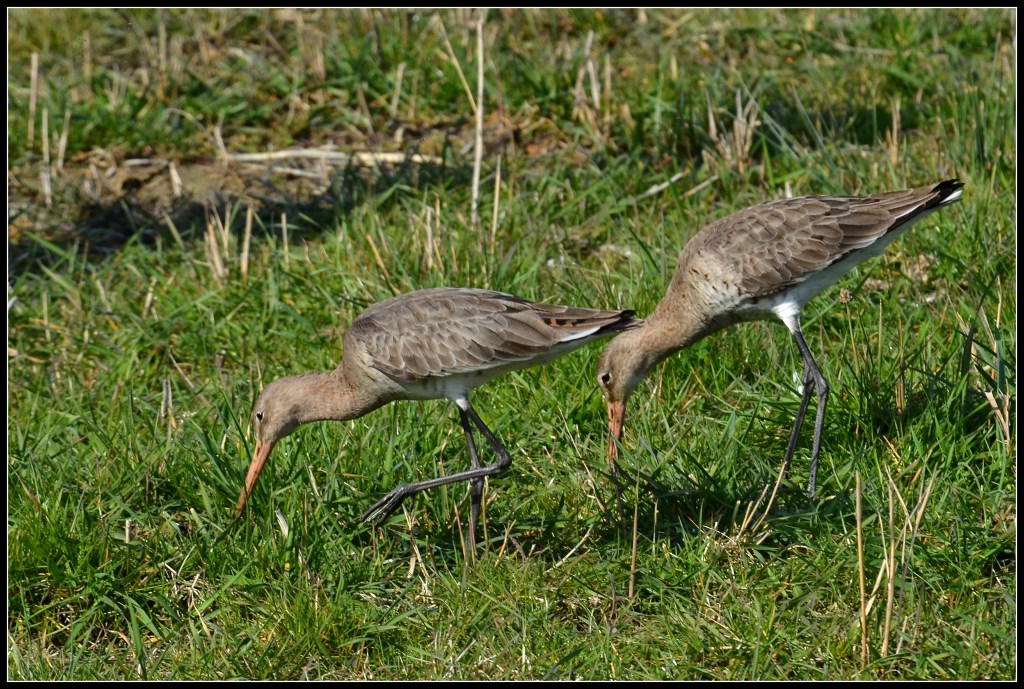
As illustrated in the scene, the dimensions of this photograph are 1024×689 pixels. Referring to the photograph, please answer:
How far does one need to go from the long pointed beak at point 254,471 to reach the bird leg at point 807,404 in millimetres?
2095

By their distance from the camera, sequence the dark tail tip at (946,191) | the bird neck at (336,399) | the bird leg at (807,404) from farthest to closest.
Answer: the dark tail tip at (946,191) < the bird neck at (336,399) < the bird leg at (807,404)

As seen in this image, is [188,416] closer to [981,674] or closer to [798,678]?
[798,678]

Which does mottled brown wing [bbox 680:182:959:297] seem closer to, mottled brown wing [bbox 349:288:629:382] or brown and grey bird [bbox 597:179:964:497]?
brown and grey bird [bbox 597:179:964:497]

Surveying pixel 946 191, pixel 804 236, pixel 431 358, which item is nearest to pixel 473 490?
pixel 431 358

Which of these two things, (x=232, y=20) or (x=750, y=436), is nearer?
(x=750, y=436)

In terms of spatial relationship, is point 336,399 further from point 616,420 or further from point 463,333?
point 616,420

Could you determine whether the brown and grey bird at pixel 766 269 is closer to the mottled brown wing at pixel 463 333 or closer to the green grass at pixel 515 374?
the green grass at pixel 515 374

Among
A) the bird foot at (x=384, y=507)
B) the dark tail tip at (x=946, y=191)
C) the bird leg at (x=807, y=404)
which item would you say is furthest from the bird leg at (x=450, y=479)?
the dark tail tip at (x=946, y=191)

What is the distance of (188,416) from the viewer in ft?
18.9

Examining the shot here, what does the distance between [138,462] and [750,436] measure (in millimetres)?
2609

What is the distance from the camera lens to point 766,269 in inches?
214

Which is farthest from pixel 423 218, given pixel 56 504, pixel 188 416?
pixel 56 504

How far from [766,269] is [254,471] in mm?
2307

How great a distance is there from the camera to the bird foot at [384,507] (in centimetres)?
502
